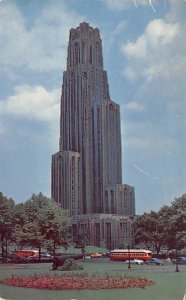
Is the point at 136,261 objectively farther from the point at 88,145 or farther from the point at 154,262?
the point at 88,145

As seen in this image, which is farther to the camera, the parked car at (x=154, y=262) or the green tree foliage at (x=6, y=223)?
the green tree foliage at (x=6, y=223)

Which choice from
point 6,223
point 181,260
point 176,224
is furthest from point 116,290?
point 6,223

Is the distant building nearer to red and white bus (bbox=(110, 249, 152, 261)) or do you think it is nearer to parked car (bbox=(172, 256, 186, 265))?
red and white bus (bbox=(110, 249, 152, 261))

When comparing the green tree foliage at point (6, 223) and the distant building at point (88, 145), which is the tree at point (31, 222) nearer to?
the green tree foliage at point (6, 223)

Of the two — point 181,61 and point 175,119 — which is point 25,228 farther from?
point 181,61

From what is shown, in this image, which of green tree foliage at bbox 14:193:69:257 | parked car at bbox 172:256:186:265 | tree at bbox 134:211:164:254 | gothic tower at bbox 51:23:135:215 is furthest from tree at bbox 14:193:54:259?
parked car at bbox 172:256:186:265

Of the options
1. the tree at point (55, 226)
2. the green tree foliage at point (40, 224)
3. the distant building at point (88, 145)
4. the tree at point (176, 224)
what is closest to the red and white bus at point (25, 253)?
the green tree foliage at point (40, 224)

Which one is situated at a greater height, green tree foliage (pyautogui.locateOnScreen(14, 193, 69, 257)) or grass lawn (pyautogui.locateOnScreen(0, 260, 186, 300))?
green tree foliage (pyautogui.locateOnScreen(14, 193, 69, 257))
